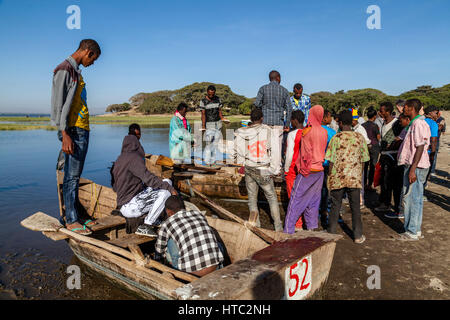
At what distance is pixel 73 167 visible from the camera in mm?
4117

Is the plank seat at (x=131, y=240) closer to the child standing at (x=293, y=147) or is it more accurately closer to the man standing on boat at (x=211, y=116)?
the child standing at (x=293, y=147)

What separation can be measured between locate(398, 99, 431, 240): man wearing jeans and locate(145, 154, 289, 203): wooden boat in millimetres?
2621

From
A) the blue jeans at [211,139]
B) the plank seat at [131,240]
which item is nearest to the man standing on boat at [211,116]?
the blue jeans at [211,139]

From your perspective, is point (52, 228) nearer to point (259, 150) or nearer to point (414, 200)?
point (259, 150)

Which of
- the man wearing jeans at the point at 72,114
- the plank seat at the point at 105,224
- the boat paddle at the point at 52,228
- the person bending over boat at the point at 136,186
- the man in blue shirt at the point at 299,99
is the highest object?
the man in blue shirt at the point at 299,99

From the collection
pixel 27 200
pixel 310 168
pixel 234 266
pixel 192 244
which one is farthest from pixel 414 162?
pixel 27 200

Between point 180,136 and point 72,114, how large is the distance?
470 centimetres

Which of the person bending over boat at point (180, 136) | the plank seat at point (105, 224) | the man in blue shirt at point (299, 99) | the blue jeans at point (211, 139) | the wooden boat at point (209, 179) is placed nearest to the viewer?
the plank seat at point (105, 224)

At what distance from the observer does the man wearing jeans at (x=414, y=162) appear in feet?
14.4

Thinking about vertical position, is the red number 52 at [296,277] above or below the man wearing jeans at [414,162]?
below

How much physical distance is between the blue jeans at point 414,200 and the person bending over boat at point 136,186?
3819 millimetres

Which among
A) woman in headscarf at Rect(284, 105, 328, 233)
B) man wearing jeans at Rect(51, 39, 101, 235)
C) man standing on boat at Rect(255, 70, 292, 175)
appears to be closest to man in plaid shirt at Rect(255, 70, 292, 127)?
man standing on boat at Rect(255, 70, 292, 175)

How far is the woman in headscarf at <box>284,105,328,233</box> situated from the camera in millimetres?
4398
